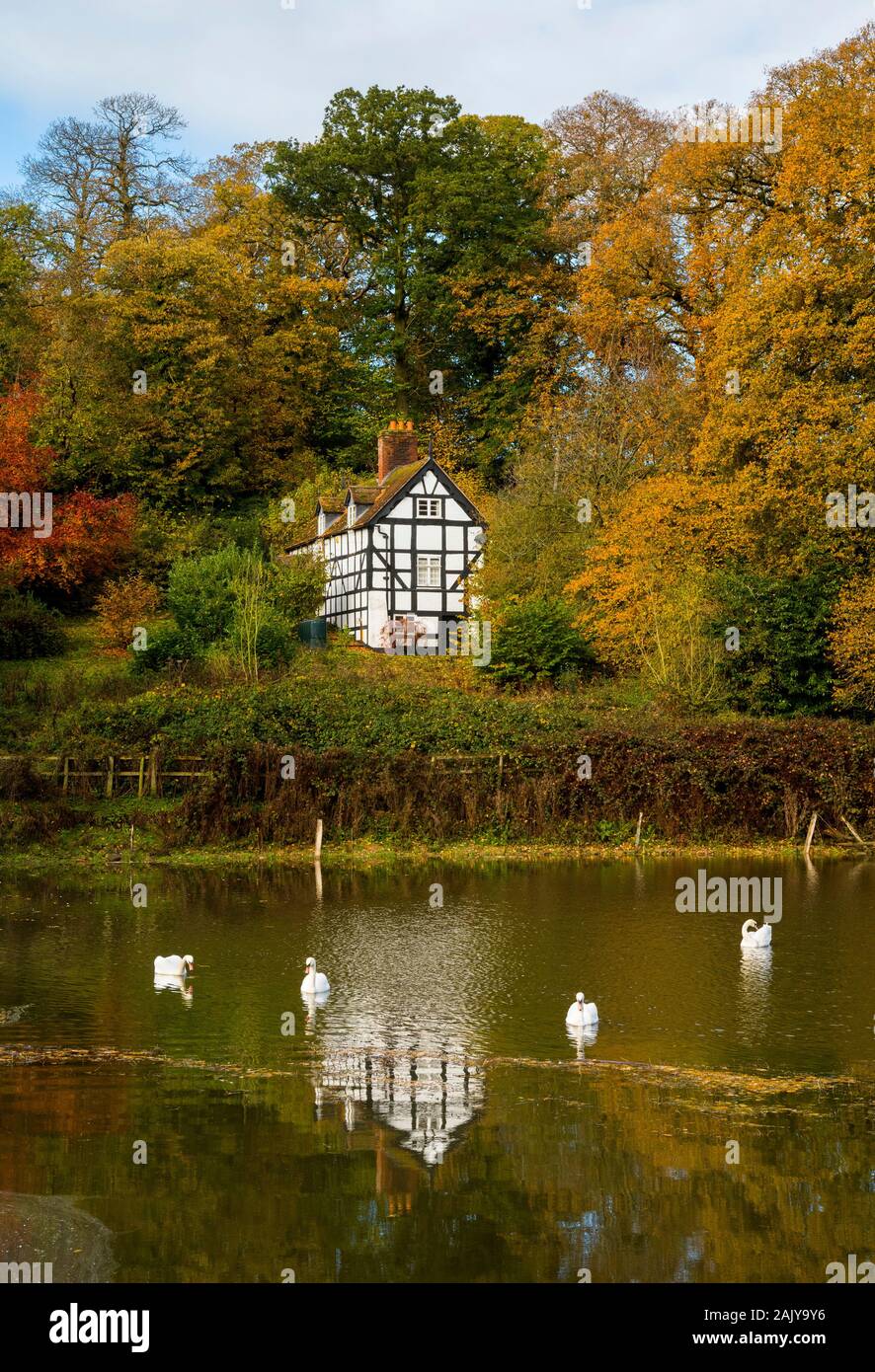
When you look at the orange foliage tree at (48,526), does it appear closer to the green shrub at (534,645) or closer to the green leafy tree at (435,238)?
the green shrub at (534,645)

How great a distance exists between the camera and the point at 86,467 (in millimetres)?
52844

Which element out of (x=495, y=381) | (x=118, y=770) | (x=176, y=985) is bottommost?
(x=176, y=985)

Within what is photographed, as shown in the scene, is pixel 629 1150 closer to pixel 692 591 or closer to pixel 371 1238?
pixel 371 1238


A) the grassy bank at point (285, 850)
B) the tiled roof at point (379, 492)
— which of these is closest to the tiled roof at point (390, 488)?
the tiled roof at point (379, 492)

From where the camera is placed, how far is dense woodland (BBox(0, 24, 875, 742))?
125 ft

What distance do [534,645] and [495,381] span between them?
2178cm

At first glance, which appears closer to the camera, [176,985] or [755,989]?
[755,989]

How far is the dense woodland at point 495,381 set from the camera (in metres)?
38.1

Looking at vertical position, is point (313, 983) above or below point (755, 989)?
above

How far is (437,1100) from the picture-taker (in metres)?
12.3

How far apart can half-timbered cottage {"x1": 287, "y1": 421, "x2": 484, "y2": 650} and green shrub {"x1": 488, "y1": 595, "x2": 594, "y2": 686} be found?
6223 mm
